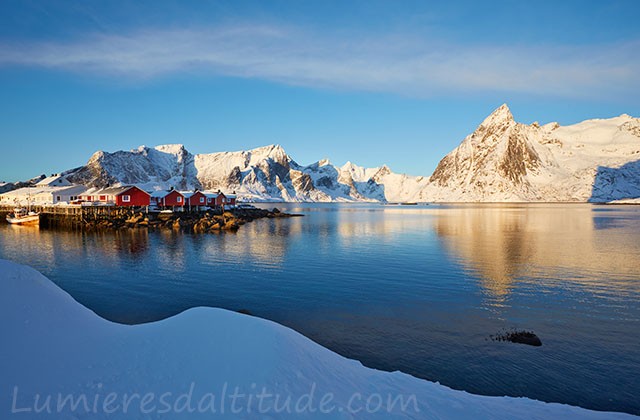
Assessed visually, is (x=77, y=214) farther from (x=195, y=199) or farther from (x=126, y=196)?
(x=195, y=199)

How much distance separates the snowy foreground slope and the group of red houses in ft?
238

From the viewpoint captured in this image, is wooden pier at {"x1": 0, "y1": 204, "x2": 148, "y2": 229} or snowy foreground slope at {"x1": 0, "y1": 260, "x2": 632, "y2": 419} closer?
snowy foreground slope at {"x1": 0, "y1": 260, "x2": 632, "y2": 419}

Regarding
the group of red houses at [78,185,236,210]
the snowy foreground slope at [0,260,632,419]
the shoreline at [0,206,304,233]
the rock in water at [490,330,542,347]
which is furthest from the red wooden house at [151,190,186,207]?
the rock in water at [490,330,542,347]

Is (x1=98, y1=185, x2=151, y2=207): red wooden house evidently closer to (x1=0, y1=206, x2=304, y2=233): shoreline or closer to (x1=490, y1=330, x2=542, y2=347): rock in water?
(x1=0, y1=206, x2=304, y2=233): shoreline

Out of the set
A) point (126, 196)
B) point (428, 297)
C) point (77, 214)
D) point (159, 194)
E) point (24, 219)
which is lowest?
point (428, 297)

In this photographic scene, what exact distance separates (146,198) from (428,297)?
73.1 metres

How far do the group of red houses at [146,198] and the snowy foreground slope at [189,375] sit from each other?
7265 centimetres

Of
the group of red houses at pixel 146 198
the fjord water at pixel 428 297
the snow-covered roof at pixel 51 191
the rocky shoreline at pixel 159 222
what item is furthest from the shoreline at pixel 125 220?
the fjord water at pixel 428 297

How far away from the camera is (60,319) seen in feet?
28.7

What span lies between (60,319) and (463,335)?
13289 millimetres

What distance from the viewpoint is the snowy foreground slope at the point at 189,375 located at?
245 inches

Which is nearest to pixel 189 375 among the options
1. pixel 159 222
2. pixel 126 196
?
pixel 159 222

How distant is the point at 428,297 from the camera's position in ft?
63.6

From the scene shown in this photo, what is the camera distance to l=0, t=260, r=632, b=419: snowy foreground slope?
6.22m
